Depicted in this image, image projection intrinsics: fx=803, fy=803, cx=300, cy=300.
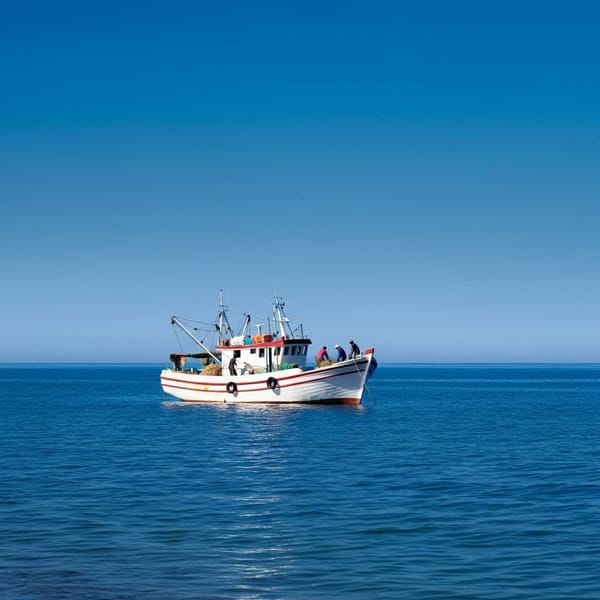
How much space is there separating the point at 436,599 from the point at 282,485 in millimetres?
14469

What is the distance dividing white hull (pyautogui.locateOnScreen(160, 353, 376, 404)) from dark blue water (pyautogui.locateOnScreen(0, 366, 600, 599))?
1830 centimetres

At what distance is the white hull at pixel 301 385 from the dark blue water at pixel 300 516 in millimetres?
18302

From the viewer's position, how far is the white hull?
6694 cm

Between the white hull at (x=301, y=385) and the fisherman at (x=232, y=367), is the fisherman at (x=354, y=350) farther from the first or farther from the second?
the fisherman at (x=232, y=367)

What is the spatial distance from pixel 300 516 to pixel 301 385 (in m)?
43.1

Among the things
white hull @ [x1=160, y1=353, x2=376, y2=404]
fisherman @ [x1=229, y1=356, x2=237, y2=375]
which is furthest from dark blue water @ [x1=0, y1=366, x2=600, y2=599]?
fisherman @ [x1=229, y1=356, x2=237, y2=375]

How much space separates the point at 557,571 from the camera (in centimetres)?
1841

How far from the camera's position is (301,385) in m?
67.6

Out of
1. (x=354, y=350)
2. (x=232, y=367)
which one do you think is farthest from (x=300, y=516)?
(x=232, y=367)

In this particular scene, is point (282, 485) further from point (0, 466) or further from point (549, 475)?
point (0, 466)

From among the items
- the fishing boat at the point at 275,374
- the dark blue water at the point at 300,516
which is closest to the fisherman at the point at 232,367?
the fishing boat at the point at 275,374

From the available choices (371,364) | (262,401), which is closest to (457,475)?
(371,364)

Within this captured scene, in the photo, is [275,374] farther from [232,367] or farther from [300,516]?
[300,516]

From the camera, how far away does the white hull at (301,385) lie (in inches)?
2635
